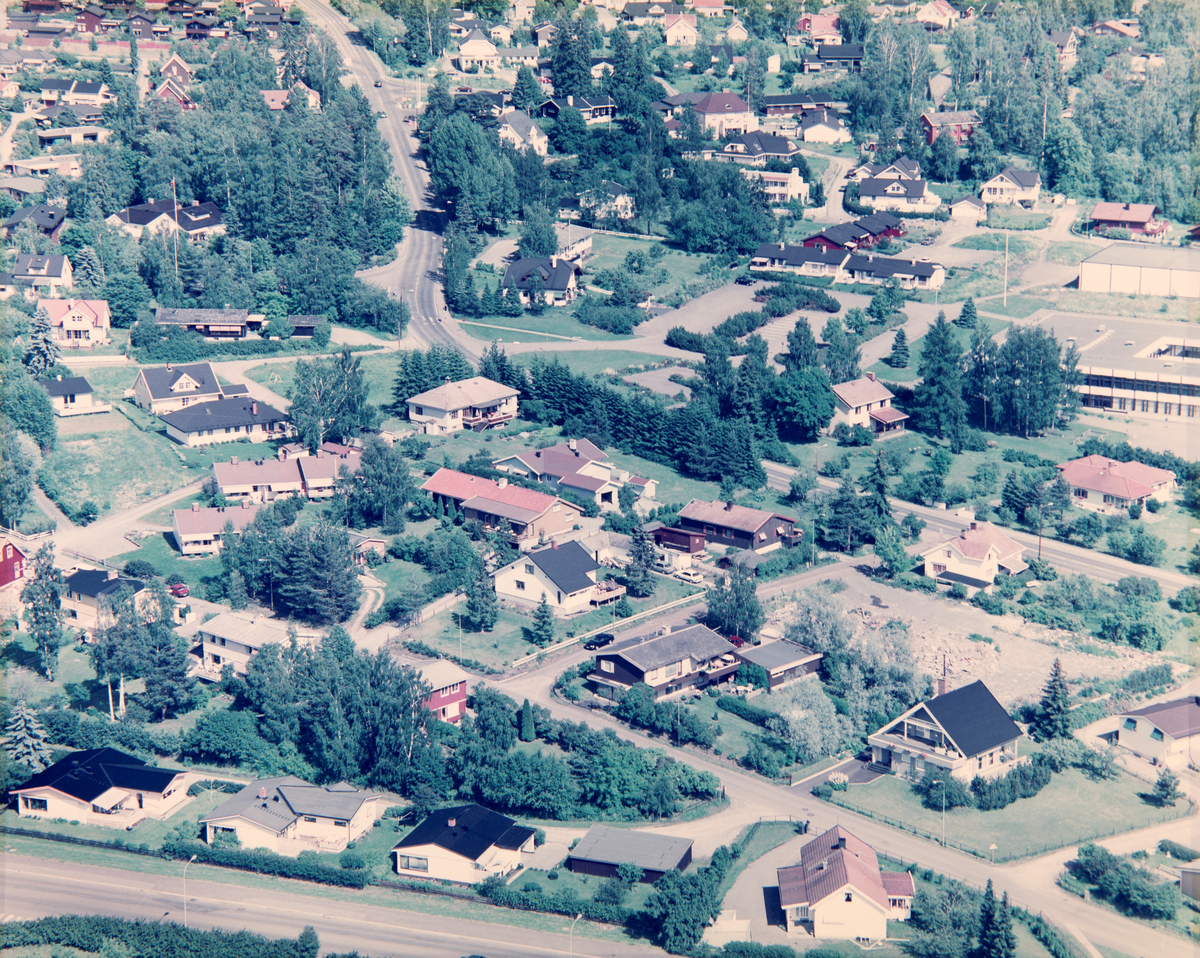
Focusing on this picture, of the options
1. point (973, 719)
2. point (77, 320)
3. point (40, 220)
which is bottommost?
point (973, 719)

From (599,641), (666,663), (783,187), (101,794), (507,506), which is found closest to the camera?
(101,794)

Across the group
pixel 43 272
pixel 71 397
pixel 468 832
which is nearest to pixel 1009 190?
pixel 43 272

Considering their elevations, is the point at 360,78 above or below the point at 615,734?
above

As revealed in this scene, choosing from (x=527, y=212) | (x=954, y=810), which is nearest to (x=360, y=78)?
(x=527, y=212)

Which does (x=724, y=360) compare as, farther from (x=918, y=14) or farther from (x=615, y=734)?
(x=918, y=14)

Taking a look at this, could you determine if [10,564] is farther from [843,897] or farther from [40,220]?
[843,897]

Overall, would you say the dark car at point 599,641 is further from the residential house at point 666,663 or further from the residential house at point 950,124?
the residential house at point 950,124

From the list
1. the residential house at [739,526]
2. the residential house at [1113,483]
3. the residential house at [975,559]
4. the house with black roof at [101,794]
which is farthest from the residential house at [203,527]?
the residential house at [1113,483]

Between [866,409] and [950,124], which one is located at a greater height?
[950,124]
